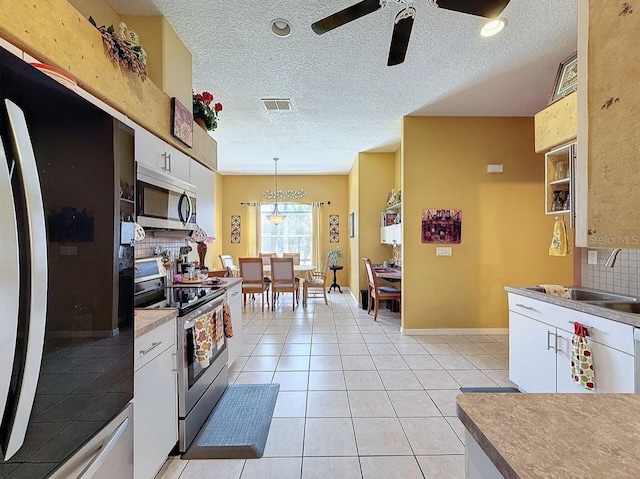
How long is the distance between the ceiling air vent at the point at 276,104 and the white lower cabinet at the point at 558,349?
313 centimetres

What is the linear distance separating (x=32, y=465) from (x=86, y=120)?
874 mm

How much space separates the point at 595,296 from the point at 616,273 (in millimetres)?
223

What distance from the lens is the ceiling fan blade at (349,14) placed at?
1.73 m

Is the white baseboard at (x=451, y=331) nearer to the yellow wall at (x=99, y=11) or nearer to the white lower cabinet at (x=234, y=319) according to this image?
the white lower cabinet at (x=234, y=319)

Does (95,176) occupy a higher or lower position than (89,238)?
higher

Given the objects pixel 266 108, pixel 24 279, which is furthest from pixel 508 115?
pixel 24 279

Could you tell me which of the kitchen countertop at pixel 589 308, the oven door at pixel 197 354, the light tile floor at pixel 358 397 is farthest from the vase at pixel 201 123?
the kitchen countertop at pixel 589 308

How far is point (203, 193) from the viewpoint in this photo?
293 centimetres

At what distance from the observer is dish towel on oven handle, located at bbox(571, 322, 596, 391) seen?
185 centimetres

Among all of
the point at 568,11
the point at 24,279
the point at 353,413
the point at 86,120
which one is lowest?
the point at 353,413

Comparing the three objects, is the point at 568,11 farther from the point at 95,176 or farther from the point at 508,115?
the point at 95,176

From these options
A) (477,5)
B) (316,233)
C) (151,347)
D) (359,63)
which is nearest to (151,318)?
(151,347)

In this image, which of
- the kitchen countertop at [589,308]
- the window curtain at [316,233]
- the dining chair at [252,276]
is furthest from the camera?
the window curtain at [316,233]

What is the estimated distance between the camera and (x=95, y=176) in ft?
3.04
